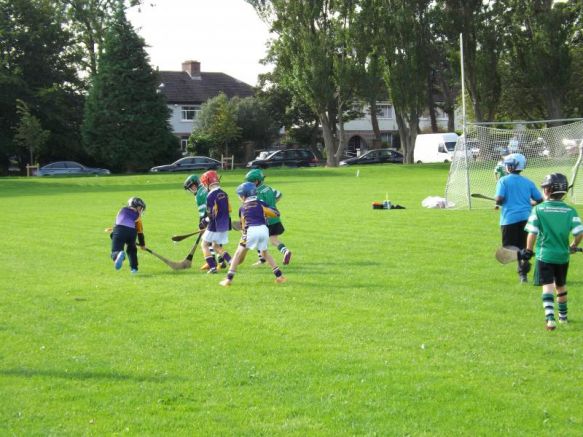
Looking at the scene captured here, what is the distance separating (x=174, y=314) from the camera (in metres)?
10.2

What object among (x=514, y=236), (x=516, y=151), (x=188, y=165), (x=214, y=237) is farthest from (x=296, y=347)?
(x=188, y=165)

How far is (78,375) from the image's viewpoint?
752 centimetres

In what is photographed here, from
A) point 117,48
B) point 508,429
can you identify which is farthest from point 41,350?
point 117,48

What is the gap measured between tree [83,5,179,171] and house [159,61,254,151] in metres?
18.6

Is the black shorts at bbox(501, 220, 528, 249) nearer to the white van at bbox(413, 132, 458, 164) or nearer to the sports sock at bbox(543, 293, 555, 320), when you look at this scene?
the sports sock at bbox(543, 293, 555, 320)

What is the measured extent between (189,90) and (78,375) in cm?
7690

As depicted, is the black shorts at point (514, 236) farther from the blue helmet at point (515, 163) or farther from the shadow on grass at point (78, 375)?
the shadow on grass at point (78, 375)

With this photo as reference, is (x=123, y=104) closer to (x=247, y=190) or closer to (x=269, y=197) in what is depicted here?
(x=269, y=197)

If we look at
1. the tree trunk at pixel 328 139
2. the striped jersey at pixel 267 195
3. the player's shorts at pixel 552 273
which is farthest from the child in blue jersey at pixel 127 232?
the tree trunk at pixel 328 139

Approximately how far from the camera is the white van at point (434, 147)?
6003cm

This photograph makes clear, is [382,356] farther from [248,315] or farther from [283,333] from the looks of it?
[248,315]

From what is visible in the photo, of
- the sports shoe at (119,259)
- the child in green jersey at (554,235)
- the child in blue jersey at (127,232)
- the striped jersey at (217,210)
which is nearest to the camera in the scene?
the child in green jersey at (554,235)

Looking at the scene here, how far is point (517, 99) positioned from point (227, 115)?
2273 cm

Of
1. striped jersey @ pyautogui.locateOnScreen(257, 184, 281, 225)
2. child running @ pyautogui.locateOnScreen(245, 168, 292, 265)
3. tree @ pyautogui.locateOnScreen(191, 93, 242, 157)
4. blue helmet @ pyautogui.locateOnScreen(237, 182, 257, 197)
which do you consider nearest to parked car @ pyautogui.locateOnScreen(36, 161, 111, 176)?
tree @ pyautogui.locateOnScreen(191, 93, 242, 157)
